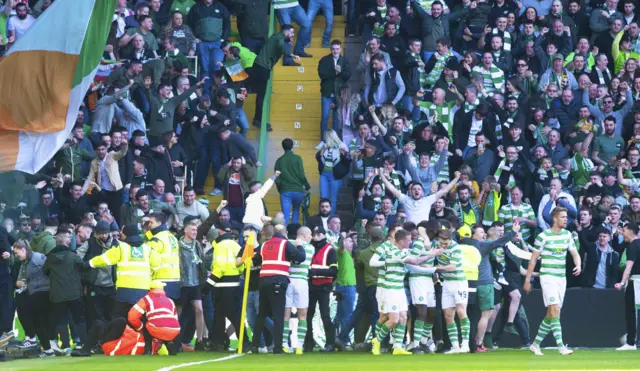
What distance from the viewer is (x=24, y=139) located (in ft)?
70.6

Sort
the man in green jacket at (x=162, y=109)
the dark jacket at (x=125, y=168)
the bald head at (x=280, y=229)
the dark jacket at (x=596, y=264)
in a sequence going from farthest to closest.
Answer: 1. the man in green jacket at (x=162, y=109)
2. the dark jacket at (x=125, y=168)
3. the dark jacket at (x=596, y=264)
4. the bald head at (x=280, y=229)

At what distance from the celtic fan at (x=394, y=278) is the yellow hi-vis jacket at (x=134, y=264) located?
3.27 meters

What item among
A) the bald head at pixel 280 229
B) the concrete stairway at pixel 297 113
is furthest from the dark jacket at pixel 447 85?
the bald head at pixel 280 229

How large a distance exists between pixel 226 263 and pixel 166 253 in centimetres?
109

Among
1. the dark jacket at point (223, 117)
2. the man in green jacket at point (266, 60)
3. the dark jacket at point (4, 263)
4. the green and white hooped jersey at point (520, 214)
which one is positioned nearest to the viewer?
the dark jacket at point (4, 263)

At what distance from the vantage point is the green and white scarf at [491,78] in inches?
1140

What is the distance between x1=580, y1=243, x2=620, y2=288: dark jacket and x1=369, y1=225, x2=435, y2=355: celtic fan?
190 inches

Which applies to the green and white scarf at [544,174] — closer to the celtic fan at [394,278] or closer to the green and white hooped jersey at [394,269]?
the celtic fan at [394,278]

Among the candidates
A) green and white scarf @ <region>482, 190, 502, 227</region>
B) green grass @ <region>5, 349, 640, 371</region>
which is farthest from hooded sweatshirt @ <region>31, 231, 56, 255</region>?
green and white scarf @ <region>482, 190, 502, 227</region>

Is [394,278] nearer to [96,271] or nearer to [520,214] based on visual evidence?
[96,271]

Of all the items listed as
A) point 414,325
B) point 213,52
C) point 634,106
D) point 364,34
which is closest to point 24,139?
point 414,325

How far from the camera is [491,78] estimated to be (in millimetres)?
28984

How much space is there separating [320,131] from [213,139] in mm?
2909

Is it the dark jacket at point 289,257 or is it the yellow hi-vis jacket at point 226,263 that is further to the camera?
the yellow hi-vis jacket at point 226,263
